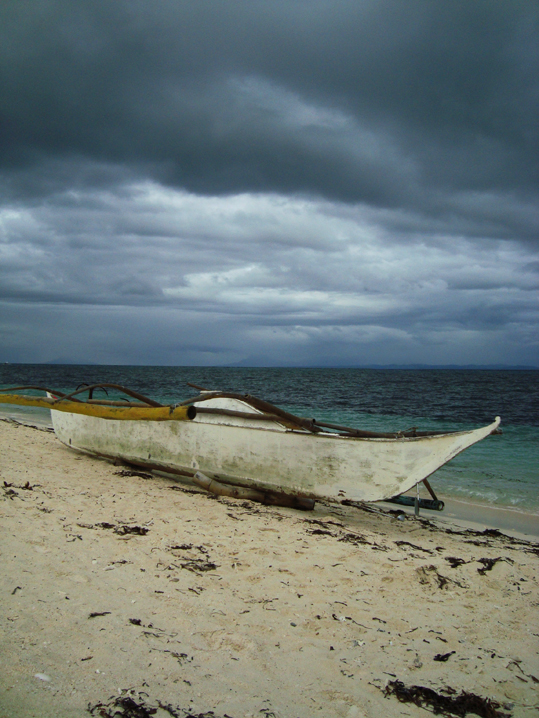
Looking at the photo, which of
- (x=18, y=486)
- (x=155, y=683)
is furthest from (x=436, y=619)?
(x=18, y=486)

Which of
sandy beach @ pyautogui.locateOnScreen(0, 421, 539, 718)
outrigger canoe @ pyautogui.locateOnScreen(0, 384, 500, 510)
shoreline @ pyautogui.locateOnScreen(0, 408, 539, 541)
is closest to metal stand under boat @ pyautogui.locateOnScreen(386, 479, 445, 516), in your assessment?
shoreline @ pyautogui.locateOnScreen(0, 408, 539, 541)

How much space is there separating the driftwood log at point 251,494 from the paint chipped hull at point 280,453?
8cm

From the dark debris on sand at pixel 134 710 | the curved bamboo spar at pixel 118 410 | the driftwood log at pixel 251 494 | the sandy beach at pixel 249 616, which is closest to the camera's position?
the dark debris on sand at pixel 134 710

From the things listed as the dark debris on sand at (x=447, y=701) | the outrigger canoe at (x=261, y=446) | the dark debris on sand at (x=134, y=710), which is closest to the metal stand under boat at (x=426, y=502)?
the outrigger canoe at (x=261, y=446)

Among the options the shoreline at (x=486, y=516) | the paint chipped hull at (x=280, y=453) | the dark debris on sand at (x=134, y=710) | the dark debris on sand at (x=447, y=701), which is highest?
the paint chipped hull at (x=280, y=453)

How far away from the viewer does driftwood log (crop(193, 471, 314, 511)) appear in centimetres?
500

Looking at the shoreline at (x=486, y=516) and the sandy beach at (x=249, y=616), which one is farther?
the shoreline at (x=486, y=516)

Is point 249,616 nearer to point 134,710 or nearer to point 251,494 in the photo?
point 134,710

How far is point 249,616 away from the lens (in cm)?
257

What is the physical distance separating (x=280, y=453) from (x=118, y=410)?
8.30 feet

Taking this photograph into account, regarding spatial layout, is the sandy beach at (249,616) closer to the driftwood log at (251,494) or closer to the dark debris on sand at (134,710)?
the dark debris on sand at (134,710)

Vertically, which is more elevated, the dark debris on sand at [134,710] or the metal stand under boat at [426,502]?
the dark debris on sand at [134,710]

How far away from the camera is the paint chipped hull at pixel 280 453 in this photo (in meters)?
4.23

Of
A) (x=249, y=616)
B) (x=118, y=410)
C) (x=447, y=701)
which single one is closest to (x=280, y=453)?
(x=249, y=616)
